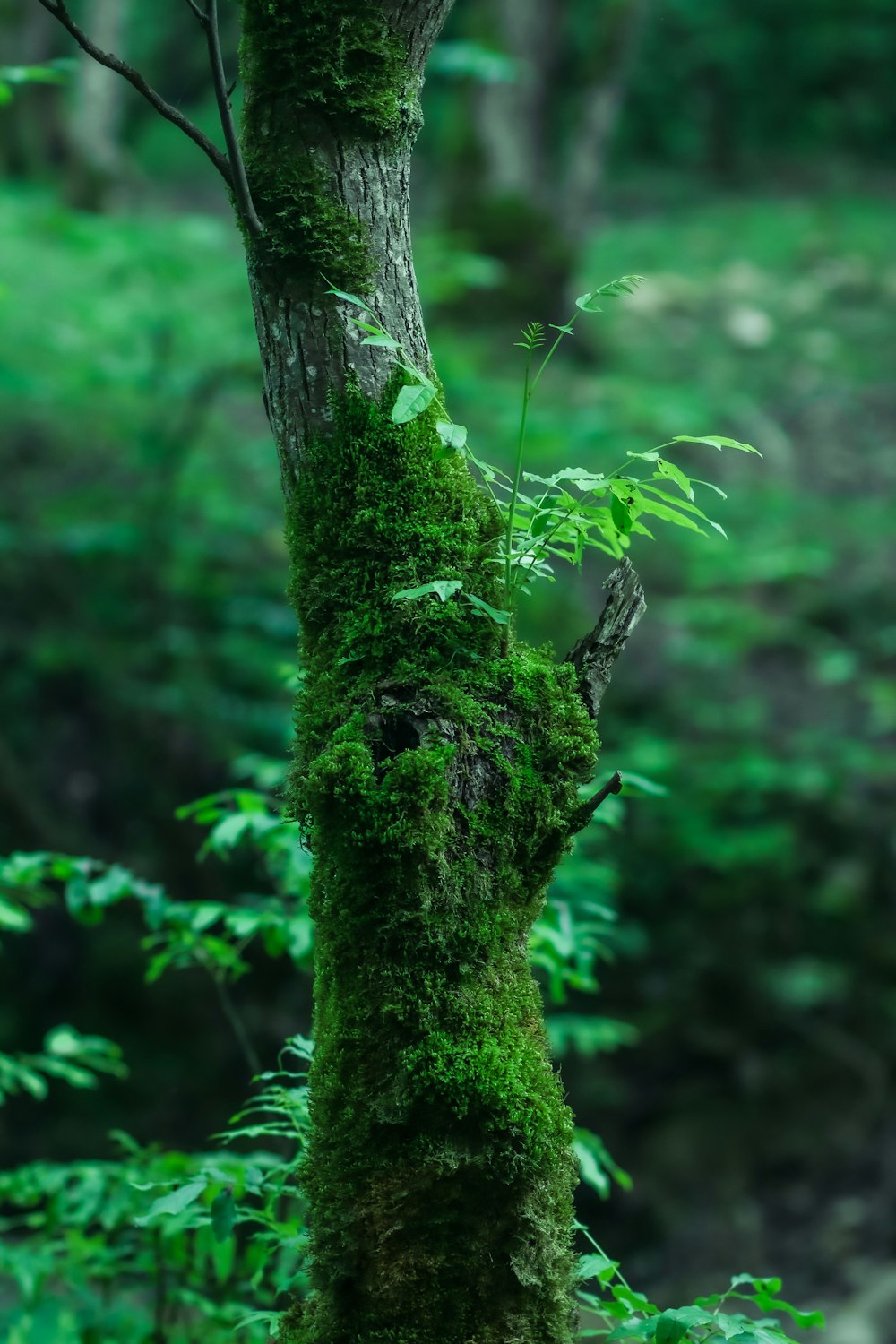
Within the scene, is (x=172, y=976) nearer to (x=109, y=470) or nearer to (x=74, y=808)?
(x=74, y=808)

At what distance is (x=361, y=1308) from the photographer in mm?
1463

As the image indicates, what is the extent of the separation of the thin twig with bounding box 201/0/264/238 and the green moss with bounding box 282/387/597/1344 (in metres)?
0.32

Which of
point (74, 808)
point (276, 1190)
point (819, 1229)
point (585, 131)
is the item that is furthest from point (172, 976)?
point (585, 131)

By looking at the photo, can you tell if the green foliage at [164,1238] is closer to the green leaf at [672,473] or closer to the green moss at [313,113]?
the green leaf at [672,473]

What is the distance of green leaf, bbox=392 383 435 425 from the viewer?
1.45 metres

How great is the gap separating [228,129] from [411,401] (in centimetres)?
46

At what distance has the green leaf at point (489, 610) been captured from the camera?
1.54m

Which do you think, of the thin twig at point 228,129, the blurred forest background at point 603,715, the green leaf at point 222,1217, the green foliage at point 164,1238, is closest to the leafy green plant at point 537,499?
the thin twig at point 228,129

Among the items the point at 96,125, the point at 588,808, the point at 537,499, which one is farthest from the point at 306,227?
the point at 96,125

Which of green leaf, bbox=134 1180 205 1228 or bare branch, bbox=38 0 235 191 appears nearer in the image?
bare branch, bbox=38 0 235 191

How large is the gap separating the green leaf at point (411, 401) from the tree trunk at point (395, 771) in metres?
0.17

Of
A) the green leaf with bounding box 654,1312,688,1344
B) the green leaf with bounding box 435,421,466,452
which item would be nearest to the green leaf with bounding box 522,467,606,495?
the green leaf with bounding box 435,421,466,452

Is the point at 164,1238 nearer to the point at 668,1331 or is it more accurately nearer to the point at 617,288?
the point at 668,1331

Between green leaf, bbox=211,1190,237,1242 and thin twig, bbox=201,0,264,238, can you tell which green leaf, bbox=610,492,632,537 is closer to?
thin twig, bbox=201,0,264,238
